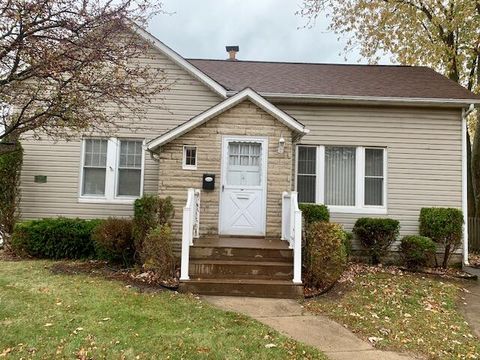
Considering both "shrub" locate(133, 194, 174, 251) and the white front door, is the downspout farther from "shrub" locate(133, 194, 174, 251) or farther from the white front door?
"shrub" locate(133, 194, 174, 251)

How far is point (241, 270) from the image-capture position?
7035 mm

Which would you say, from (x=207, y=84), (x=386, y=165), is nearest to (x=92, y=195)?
(x=207, y=84)

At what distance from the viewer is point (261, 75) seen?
11.8 m

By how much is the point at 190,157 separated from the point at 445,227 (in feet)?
21.3

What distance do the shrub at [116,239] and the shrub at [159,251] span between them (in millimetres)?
1251

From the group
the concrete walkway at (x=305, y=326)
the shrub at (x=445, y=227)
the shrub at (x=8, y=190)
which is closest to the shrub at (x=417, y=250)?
the shrub at (x=445, y=227)

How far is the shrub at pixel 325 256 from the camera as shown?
6.96m

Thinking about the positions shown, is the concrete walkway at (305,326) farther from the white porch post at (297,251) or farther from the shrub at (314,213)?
the shrub at (314,213)

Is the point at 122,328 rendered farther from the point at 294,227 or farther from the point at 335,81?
→ the point at 335,81

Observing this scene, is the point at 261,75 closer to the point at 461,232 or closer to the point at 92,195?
the point at 92,195

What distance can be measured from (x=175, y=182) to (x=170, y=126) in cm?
211

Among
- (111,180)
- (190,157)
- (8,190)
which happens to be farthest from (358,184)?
(8,190)

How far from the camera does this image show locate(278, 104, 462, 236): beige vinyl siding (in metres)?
10.0

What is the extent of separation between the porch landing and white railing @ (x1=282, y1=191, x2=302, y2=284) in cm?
20
